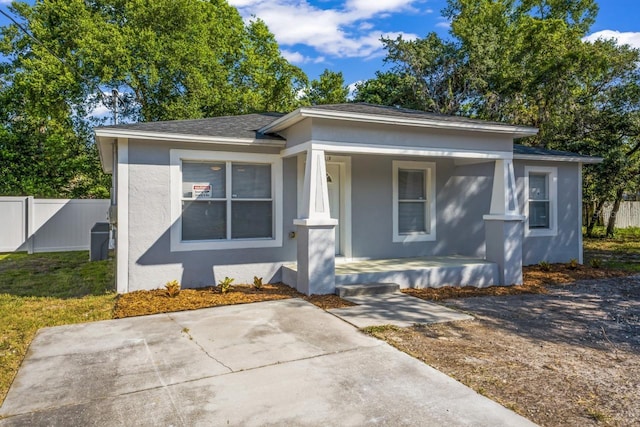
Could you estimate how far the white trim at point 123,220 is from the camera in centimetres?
694

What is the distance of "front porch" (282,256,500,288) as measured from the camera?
7.42 metres

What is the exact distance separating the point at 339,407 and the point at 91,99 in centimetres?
2173

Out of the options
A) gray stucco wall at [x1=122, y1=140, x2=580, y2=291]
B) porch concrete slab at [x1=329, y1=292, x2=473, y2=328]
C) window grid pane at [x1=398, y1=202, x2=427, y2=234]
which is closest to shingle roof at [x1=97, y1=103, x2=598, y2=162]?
gray stucco wall at [x1=122, y1=140, x2=580, y2=291]

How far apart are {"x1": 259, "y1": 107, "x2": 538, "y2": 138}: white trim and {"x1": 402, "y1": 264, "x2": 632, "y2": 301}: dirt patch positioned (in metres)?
3.00

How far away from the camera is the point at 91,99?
20.3m

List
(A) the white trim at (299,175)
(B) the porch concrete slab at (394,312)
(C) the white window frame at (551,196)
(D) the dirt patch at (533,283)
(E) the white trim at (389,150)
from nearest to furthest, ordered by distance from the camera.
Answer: (B) the porch concrete slab at (394,312) < (E) the white trim at (389,150) < (D) the dirt patch at (533,283) < (A) the white trim at (299,175) < (C) the white window frame at (551,196)

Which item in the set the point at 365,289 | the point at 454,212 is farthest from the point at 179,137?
the point at 454,212

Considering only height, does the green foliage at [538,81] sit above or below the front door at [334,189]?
above

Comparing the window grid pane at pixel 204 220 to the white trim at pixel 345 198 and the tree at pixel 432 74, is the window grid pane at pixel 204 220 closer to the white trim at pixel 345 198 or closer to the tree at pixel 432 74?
the white trim at pixel 345 198

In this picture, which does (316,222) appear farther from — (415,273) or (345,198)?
(415,273)

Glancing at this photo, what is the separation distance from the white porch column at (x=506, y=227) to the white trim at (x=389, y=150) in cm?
43

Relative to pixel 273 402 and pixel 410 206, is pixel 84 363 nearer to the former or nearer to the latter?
pixel 273 402

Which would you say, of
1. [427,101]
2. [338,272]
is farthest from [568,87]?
[338,272]

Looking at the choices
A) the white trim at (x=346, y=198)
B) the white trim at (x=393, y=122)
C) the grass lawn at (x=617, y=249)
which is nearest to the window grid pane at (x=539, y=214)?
the grass lawn at (x=617, y=249)
